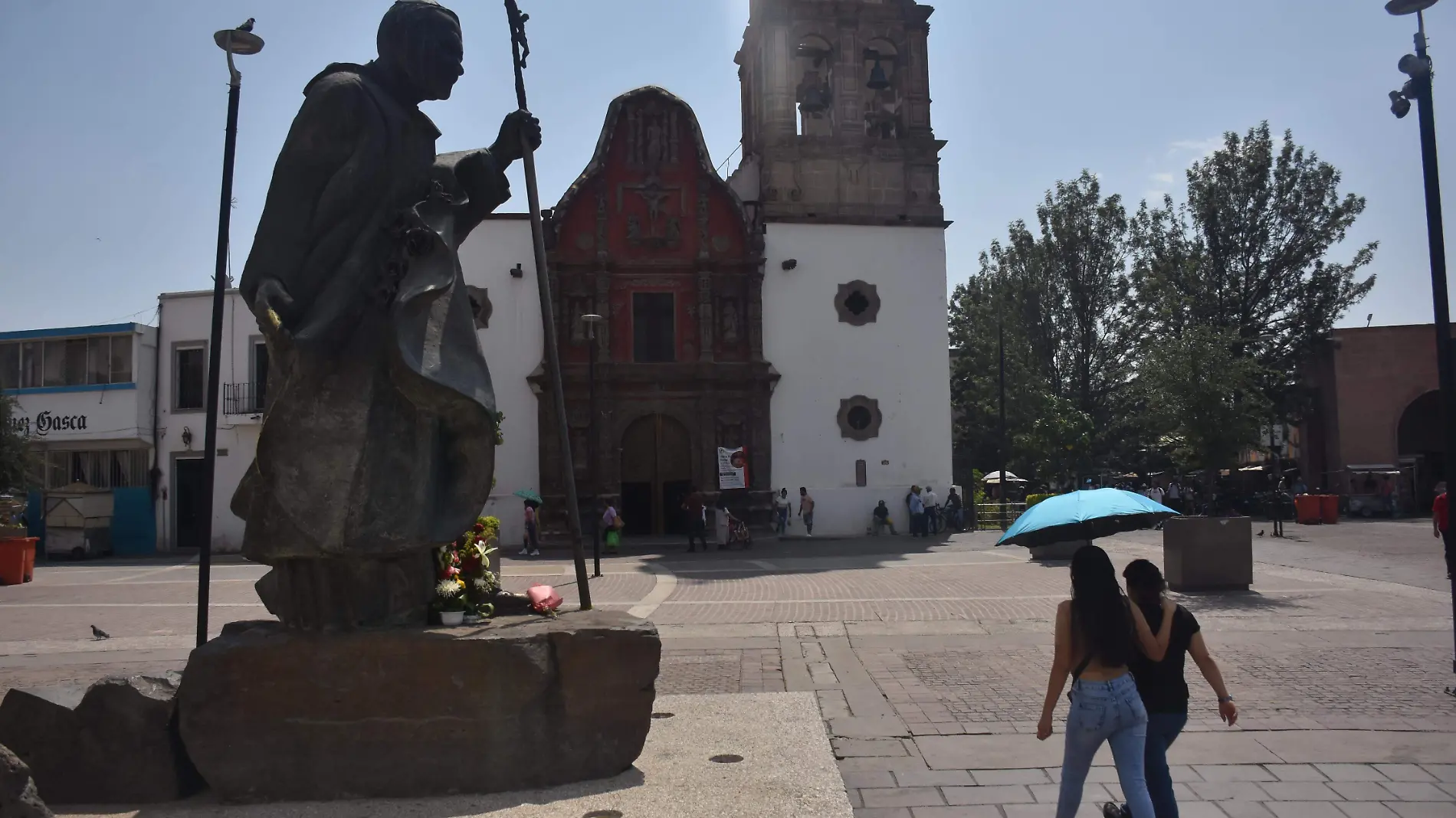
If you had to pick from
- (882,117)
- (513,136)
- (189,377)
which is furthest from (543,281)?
(189,377)

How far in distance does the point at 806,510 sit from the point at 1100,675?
77.5ft

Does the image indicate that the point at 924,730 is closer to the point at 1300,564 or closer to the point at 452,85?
the point at 452,85

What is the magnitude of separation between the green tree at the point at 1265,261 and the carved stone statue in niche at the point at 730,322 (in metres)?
17.9

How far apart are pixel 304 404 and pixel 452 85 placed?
196 cm

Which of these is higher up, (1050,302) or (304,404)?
(1050,302)

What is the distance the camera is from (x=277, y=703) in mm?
4816

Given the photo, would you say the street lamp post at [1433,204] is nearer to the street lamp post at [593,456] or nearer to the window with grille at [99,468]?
the street lamp post at [593,456]

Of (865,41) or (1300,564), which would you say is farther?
(865,41)

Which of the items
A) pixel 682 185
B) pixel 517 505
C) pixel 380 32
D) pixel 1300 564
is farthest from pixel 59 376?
pixel 1300 564

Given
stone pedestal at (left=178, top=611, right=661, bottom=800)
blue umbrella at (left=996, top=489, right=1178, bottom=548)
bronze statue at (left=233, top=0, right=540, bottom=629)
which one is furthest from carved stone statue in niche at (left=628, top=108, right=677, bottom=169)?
stone pedestal at (left=178, top=611, right=661, bottom=800)

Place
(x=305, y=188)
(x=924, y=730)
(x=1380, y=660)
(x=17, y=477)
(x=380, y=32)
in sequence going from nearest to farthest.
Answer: (x=305, y=188) < (x=380, y=32) < (x=924, y=730) < (x=1380, y=660) < (x=17, y=477)

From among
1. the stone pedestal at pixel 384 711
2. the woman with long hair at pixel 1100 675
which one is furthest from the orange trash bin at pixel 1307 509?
the stone pedestal at pixel 384 711

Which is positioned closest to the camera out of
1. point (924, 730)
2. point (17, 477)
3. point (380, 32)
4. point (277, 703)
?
point (277, 703)

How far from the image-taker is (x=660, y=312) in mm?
29125
